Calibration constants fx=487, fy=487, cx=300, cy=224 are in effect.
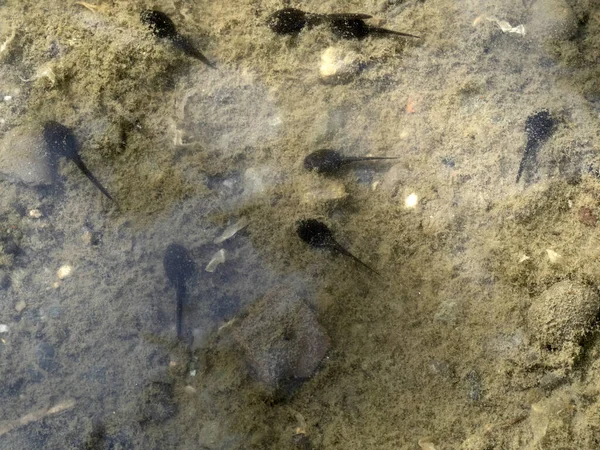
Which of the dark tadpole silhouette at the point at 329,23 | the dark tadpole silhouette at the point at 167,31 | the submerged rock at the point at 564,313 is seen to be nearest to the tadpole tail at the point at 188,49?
the dark tadpole silhouette at the point at 167,31

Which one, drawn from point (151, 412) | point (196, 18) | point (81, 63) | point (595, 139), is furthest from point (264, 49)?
point (151, 412)

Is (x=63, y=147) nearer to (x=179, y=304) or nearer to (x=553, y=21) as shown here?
(x=179, y=304)

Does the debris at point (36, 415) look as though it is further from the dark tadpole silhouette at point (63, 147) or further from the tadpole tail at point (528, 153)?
the tadpole tail at point (528, 153)

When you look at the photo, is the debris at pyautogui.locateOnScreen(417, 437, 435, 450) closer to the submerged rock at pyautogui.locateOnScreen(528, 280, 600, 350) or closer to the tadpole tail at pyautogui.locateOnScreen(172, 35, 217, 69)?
the submerged rock at pyautogui.locateOnScreen(528, 280, 600, 350)

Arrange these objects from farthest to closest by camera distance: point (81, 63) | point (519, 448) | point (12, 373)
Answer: point (81, 63) → point (12, 373) → point (519, 448)

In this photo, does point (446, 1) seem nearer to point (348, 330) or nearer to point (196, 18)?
point (196, 18)

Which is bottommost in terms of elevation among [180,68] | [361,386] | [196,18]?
[361,386]
